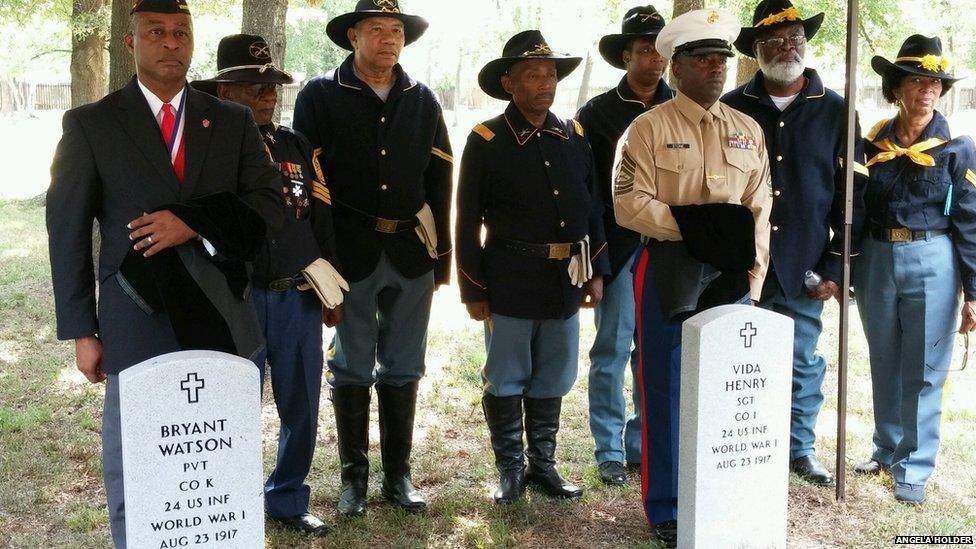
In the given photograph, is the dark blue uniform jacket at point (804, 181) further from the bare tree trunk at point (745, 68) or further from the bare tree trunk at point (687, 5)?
the bare tree trunk at point (745, 68)

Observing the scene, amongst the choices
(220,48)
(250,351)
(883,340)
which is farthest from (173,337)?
(883,340)

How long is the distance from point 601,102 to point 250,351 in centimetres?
260

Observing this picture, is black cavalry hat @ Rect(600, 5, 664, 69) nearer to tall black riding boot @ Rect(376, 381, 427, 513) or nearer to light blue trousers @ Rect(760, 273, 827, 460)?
light blue trousers @ Rect(760, 273, 827, 460)

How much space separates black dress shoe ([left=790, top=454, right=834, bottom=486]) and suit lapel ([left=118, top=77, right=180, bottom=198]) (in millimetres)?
3575

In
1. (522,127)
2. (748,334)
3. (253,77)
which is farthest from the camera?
(522,127)

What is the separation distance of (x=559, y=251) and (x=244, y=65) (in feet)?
5.56

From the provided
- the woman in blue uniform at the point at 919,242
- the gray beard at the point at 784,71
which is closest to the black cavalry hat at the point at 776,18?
the gray beard at the point at 784,71

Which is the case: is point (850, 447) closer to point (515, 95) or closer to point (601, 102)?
point (601, 102)

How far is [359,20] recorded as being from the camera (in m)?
4.56

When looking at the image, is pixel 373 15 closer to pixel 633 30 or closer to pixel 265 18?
pixel 633 30

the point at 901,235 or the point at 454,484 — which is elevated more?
the point at 901,235

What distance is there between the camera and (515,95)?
15.8 feet

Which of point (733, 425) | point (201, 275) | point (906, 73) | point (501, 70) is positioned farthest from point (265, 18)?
point (733, 425)

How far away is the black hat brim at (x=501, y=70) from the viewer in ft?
15.4
